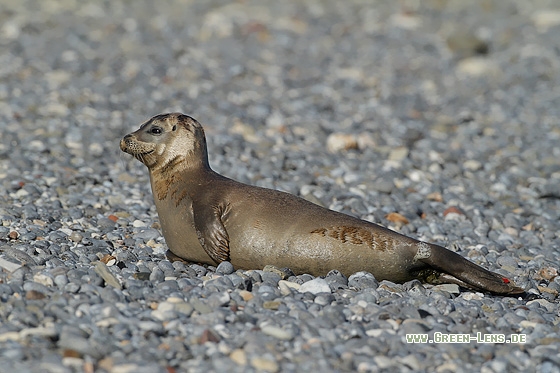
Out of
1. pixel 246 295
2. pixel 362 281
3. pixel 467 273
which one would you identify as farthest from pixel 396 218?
pixel 246 295

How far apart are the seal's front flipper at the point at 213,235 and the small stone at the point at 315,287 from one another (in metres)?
0.61

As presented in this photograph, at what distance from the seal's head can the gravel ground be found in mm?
636

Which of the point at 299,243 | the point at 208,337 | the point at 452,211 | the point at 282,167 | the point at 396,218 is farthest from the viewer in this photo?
the point at 282,167

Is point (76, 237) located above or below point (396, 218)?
above

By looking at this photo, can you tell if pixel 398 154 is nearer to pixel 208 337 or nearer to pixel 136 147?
pixel 136 147

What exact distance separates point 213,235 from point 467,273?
1.63m

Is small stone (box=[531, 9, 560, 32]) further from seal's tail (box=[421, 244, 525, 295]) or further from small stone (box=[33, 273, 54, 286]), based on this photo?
small stone (box=[33, 273, 54, 286])

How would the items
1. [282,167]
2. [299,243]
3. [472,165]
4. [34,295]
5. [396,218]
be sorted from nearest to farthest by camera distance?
[34,295] → [299,243] → [396,218] → [282,167] → [472,165]

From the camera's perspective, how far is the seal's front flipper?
17.5ft

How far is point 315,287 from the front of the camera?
5023mm

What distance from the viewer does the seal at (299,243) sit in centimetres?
530

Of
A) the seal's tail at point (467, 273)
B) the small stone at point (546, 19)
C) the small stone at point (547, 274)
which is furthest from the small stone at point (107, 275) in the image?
the small stone at point (546, 19)

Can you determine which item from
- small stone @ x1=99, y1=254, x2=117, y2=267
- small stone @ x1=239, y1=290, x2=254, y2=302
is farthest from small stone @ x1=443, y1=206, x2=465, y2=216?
small stone @ x1=99, y1=254, x2=117, y2=267

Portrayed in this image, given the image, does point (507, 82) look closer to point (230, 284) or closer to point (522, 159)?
point (522, 159)
